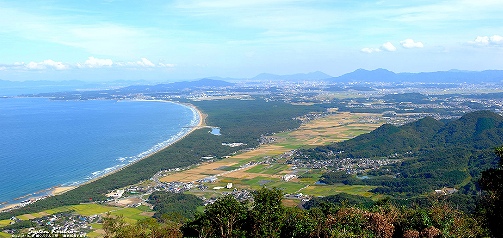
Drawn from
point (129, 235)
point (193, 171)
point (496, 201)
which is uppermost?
point (496, 201)

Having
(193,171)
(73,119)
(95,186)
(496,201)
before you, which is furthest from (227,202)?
(73,119)

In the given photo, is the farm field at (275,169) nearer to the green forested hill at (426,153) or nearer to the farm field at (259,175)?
the farm field at (259,175)

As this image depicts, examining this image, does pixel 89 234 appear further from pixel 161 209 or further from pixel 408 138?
pixel 408 138

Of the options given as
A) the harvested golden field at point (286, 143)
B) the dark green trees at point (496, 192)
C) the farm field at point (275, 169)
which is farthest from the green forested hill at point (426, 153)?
the dark green trees at point (496, 192)

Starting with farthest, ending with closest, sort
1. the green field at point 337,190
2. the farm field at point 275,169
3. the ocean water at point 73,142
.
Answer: the ocean water at point 73,142
the farm field at point 275,169
the green field at point 337,190

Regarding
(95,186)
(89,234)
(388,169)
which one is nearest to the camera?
(89,234)

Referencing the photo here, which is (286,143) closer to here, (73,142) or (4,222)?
(73,142)
